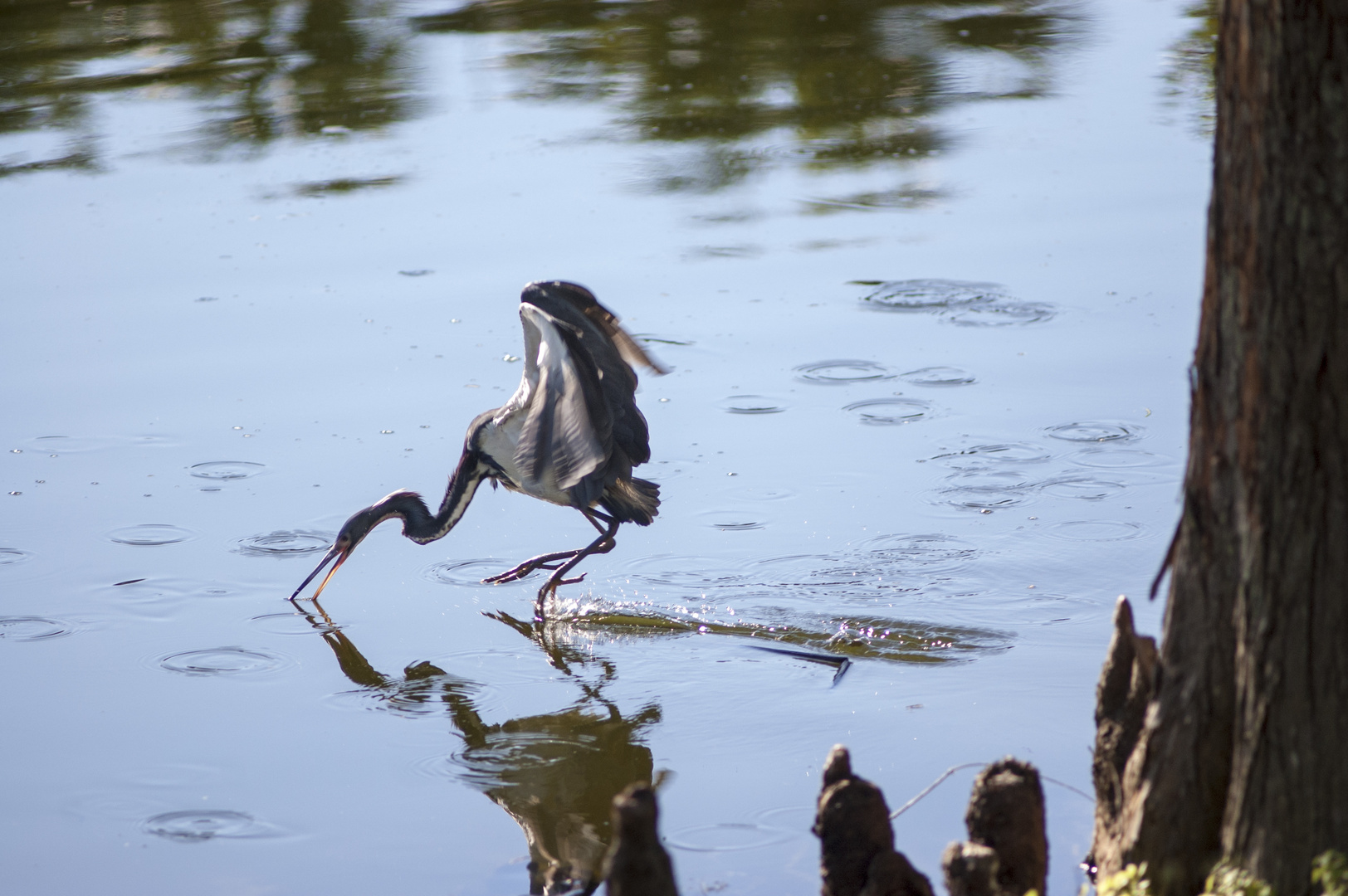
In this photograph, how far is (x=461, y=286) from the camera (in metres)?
9.21

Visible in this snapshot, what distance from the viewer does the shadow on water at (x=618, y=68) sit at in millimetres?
12008

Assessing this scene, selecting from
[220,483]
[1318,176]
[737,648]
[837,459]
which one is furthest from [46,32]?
[1318,176]

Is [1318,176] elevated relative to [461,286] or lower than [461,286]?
elevated

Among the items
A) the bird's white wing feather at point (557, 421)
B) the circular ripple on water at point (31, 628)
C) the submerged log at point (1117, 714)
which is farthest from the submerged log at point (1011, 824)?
the circular ripple on water at point (31, 628)

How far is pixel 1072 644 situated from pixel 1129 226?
4925mm

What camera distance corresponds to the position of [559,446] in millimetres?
5711

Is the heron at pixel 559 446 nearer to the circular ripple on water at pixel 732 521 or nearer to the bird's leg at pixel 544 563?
the bird's leg at pixel 544 563

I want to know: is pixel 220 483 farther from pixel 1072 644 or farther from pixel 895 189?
pixel 895 189

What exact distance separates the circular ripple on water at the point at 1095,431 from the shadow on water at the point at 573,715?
183 cm

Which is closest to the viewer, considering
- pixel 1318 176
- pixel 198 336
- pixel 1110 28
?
pixel 1318 176

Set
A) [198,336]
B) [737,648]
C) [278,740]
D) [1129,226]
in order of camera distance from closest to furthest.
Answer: [278,740] < [737,648] < [198,336] < [1129,226]

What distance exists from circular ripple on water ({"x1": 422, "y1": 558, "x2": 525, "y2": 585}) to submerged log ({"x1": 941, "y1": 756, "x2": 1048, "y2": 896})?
10.4ft

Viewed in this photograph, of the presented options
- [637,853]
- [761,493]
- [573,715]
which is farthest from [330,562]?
[637,853]

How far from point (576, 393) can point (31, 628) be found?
228 centimetres
